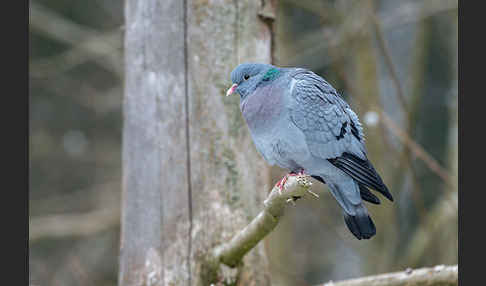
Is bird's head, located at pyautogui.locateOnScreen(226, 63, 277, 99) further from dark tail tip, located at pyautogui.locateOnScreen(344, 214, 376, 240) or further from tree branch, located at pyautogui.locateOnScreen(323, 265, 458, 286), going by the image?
tree branch, located at pyautogui.locateOnScreen(323, 265, 458, 286)

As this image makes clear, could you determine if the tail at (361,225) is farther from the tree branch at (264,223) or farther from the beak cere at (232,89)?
the beak cere at (232,89)

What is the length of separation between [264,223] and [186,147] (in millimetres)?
874

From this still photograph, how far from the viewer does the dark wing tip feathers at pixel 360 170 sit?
2932mm

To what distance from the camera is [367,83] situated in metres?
5.38

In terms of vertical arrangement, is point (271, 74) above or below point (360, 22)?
below

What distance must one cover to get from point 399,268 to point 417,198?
102 cm

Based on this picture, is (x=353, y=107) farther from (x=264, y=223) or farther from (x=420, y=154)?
(x=264, y=223)

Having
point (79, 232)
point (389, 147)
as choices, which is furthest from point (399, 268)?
point (79, 232)

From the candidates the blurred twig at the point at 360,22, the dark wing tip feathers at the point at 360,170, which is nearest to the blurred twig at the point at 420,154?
the blurred twig at the point at 360,22

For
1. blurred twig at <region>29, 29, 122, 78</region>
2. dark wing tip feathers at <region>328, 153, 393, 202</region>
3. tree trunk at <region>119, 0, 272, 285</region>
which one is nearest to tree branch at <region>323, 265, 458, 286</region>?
dark wing tip feathers at <region>328, 153, 393, 202</region>

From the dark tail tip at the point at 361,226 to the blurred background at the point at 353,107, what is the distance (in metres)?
1.33

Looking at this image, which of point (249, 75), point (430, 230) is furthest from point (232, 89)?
point (430, 230)

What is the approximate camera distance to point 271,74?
340cm

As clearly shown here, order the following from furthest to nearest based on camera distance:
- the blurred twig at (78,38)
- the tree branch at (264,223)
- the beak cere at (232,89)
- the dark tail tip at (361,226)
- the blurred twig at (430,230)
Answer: the blurred twig at (78,38), the blurred twig at (430,230), the beak cere at (232,89), the dark tail tip at (361,226), the tree branch at (264,223)
